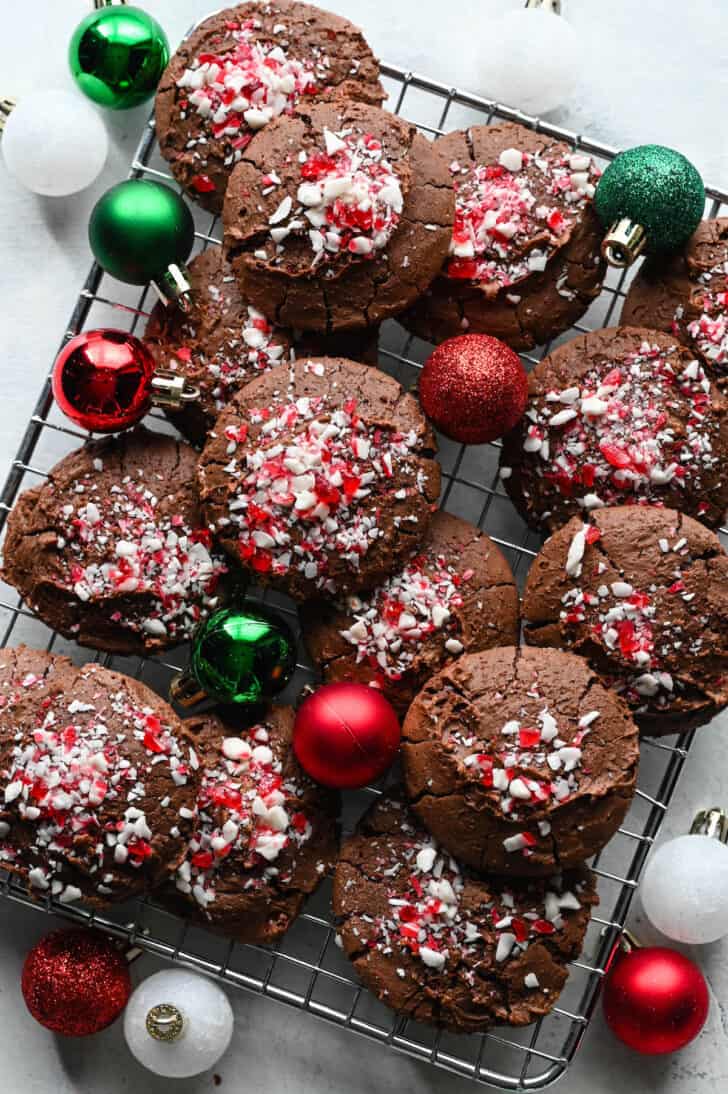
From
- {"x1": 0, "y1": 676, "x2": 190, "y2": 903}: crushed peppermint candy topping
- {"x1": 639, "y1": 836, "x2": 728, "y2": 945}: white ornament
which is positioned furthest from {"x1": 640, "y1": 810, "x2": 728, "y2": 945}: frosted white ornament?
{"x1": 0, "y1": 676, "x2": 190, "y2": 903}: crushed peppermint candy topping

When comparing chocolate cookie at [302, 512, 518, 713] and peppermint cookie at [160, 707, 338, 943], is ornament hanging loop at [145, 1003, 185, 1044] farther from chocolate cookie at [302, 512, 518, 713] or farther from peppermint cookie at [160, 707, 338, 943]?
chocolate cookie at [302, 512, 518, 713]

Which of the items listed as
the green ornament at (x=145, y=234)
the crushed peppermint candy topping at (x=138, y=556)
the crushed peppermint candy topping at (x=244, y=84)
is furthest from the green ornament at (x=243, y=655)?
the crushed peppermint candy topping at (x=244, y=84)

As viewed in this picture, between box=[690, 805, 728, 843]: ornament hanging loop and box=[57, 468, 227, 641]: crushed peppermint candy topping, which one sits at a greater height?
box=[57, 468, 227, 641]: crushed peppermint candy topping

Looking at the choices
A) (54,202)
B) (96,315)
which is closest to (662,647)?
(96,315)

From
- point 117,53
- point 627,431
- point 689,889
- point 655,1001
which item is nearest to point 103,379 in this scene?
point 117,53

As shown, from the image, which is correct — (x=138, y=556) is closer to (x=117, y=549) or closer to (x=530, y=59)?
(x=117, y=549)

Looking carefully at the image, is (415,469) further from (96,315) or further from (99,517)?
(96,315)

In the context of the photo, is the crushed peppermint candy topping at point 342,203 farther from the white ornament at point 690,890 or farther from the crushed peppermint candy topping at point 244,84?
the white ornament at point 690,890
